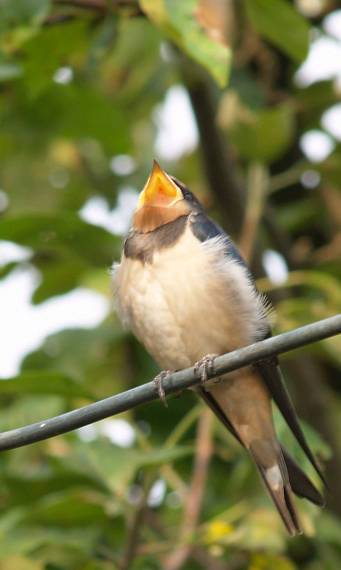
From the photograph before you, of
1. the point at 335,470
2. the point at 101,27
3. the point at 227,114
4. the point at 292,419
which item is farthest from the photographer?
the point at 227,114

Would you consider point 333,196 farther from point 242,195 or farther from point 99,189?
point 99,189

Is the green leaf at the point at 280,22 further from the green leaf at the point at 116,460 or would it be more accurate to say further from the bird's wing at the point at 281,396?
the green leaf at the point at 116,460

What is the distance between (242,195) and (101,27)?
1105mm

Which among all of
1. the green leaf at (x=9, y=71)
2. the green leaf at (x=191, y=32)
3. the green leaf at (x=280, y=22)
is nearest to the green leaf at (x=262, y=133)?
the green leaf at (x=280, y=22)

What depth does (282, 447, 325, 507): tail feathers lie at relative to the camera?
3.31 meters

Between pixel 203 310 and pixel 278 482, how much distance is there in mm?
555

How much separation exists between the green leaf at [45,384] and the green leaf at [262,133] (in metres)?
1.54

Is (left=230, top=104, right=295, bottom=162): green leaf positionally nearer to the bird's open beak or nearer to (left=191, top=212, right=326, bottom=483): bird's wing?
the bird's open beak

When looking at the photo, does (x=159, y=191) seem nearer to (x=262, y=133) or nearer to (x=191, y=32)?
(x=191, y=32)

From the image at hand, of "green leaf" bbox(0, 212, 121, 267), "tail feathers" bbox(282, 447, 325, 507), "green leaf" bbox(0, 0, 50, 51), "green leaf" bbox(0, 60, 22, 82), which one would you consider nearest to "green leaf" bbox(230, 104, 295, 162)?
"green leaf" bbox(0, 212, 121, 267)

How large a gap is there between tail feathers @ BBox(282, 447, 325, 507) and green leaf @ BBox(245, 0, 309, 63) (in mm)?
1240

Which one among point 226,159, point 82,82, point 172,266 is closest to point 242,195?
point 226,159

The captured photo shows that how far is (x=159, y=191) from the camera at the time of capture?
149 inches

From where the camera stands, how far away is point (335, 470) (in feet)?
15.0
